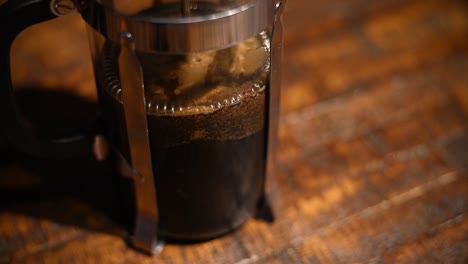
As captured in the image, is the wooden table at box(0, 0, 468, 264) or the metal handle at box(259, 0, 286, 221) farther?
the wooden table at box(0, 0, 468, 264)

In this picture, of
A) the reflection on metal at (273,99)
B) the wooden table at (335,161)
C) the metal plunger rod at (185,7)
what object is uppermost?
the metal plunger rod at (185,7)

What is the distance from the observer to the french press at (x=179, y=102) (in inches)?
19.3

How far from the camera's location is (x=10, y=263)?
63 centimetres

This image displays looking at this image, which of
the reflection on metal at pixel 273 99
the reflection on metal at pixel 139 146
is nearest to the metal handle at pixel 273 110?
the reflection on metal at pixel 273 99

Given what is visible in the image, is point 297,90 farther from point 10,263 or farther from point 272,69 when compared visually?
point 10,263

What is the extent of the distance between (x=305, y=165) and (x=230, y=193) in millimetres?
145

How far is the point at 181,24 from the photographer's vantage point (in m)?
0.47

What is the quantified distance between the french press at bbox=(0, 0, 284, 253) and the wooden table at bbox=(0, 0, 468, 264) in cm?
7

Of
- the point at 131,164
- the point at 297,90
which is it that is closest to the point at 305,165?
the point at 297,90

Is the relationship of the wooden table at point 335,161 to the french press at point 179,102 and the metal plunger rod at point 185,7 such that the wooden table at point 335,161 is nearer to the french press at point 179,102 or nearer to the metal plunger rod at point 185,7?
the french press at point 179,102

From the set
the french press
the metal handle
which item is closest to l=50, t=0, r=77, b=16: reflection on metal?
the french press

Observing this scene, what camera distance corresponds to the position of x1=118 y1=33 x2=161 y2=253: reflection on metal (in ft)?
1.63

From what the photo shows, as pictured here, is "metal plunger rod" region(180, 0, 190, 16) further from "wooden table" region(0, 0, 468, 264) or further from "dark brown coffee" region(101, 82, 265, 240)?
"wooden table" region(0, 0, 468, 264)

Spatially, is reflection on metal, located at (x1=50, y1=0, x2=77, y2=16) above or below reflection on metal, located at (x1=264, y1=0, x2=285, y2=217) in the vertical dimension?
above
